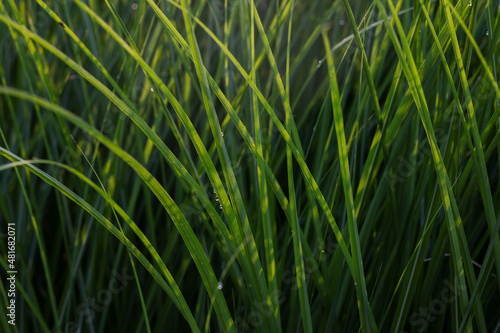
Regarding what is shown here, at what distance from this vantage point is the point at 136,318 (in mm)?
682

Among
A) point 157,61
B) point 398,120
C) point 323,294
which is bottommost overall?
point 323,294

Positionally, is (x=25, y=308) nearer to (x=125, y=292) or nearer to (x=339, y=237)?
(x=125, y=292)

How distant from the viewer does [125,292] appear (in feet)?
2.11

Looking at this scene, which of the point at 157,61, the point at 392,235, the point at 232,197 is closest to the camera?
the point at 232,197

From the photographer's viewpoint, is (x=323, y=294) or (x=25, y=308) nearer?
(x=323, y=294)

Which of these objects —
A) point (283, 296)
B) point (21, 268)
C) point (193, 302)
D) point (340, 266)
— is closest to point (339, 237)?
point (340, 266)

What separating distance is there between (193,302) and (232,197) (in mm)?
282

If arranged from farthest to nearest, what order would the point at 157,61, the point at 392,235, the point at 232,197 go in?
the point at 157,61 → the point at 392,235 → the point at 232,197

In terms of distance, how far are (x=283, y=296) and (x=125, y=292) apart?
0.66 feet

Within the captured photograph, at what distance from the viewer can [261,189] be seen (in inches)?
18.8

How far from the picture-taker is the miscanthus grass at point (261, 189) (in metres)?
0.46

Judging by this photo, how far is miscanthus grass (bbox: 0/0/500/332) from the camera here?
461 millimetres

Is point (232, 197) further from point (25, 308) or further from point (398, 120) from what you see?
point (25, 308)

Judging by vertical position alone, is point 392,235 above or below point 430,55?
below
